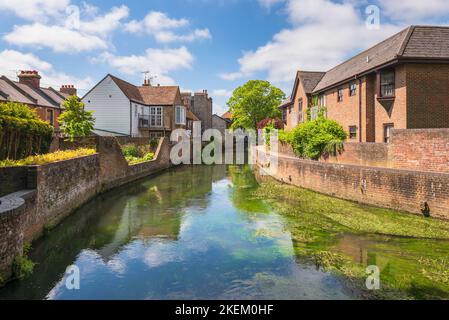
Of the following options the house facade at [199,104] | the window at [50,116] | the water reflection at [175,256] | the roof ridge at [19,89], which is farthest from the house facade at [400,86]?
the house facade at [199,104]

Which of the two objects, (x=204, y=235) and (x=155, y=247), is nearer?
(x=155, y=247)

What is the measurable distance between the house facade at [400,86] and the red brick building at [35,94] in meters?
31.8

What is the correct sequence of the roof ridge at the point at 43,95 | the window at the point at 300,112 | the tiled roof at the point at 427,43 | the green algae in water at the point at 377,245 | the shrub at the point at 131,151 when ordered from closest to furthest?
1. the green algae in water at the point at 377,245
2. the tiled roof at the point at 427,43
3. the shrub at the point at 131,151
4. the window at the point at 300,112
5. the roof ridge at the point at 43,95

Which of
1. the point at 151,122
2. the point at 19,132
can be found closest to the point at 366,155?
the point at 19,132

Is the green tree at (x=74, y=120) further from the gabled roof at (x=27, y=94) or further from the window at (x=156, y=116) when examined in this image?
the window at (x=156, y=116)

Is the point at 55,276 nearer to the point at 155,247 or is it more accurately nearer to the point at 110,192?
the point at 155,247

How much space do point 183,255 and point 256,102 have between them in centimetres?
5467

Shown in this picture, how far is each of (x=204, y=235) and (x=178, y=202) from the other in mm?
6918

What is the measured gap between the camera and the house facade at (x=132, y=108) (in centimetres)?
4015

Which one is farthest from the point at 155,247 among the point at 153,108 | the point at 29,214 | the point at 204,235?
the point at 153,108

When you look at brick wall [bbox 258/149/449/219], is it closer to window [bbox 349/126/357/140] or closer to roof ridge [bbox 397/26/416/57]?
window [bbox 349/126/357/140]

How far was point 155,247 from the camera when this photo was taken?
11438 millimetres

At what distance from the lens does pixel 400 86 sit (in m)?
20.4
